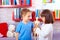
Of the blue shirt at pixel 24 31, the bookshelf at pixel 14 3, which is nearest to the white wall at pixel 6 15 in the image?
the bookshelf at pixel 14 3

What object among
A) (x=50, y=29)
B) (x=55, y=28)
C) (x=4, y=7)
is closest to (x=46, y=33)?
(x=50, y=29)

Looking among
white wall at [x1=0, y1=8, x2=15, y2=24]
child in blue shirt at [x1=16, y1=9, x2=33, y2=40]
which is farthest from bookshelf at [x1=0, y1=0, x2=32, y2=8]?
child in blue shirt at [x1=16, y1=9, x2=33, y2=40]

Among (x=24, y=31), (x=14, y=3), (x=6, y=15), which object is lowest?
(x=24, y=31)

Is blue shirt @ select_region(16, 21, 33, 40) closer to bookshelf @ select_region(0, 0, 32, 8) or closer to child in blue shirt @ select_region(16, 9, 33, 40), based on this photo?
child in blue shirt @ select_region(16, 9, 33, 40)

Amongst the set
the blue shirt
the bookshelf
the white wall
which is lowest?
the blue shirt

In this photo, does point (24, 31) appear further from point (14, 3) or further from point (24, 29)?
point (14, 3)

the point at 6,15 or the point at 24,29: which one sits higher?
the point at 6,15

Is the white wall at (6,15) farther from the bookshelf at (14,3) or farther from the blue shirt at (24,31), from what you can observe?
the blue shirt at (24,31)

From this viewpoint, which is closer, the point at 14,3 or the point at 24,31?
the point at 24,31

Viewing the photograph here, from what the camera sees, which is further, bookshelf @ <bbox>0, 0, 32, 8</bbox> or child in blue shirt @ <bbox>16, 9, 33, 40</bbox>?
bookshelf @ <bbox>0, 0, 32, 8</bbox>

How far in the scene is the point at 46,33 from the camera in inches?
114

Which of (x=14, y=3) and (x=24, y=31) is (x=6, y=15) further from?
(x=24, y=31)

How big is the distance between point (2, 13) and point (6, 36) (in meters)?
0.49

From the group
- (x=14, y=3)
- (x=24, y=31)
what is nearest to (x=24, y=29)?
(x=24, y=31)
